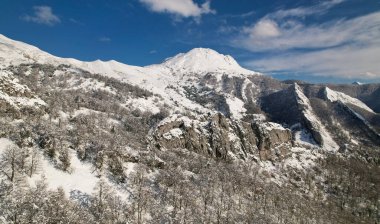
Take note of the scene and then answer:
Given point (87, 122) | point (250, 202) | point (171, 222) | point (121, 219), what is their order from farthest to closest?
point (87, 122)
point (250, 202)
point (171, 222)
point (121, 219)

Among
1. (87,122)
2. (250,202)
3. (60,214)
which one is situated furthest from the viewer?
(87,122)

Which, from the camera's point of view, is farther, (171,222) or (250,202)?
(250,202)

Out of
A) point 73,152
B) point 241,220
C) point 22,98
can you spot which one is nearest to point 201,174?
point 241,220

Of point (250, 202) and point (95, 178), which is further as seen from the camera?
point (250, 202)

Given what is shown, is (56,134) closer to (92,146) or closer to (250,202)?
(92,146)

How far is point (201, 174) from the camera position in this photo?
16925 cm

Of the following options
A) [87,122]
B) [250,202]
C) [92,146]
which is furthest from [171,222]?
[87,122]

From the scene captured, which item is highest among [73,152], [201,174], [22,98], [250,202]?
[22,98]

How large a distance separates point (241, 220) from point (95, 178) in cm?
6142

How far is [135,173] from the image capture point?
140125 mm

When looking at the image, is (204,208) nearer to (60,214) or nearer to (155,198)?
(155,198)

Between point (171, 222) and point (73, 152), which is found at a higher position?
point (73, 152)

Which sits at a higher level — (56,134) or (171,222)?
(56,134)

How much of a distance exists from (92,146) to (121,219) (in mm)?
42834
